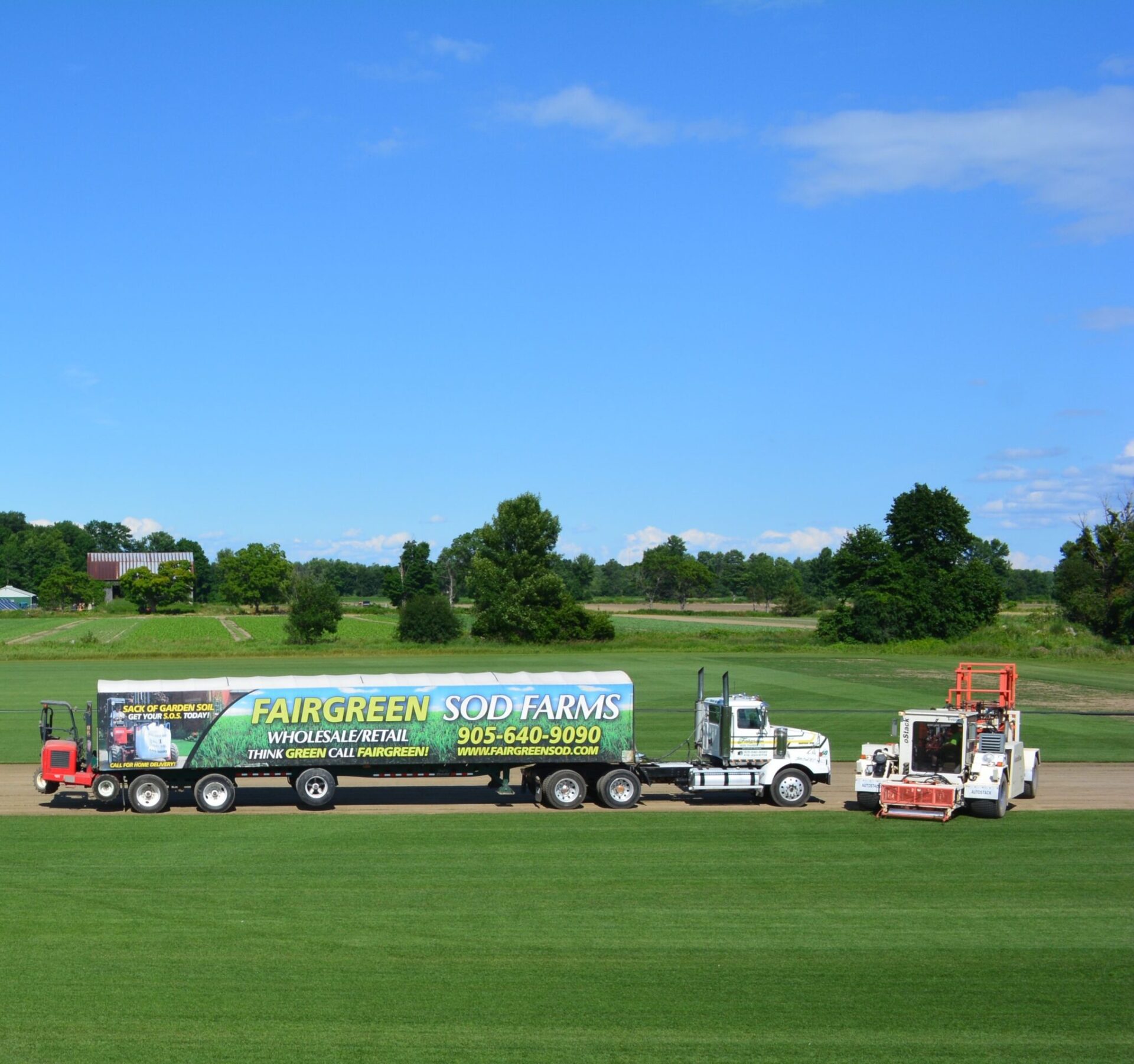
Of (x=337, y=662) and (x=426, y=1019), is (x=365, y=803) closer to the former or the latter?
(x=426, y=1019)

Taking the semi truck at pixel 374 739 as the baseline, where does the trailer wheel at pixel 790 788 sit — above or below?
below

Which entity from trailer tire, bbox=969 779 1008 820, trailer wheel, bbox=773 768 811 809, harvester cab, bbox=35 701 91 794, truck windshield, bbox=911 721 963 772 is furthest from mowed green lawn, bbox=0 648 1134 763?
trailer tire, bbox=969 779 1008 820

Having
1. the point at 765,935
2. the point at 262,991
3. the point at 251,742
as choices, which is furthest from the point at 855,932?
the point at 251,742

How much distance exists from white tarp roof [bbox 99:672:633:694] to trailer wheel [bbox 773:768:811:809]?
5.35m

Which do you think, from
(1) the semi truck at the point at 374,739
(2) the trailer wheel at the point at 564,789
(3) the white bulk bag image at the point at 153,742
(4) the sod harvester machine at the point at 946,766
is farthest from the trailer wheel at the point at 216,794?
(4) the sod harvester machine at the point at 946,766

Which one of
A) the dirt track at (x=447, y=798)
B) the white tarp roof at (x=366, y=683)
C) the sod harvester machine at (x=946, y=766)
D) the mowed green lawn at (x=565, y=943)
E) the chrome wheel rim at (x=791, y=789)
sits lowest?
the dirt track at (x=447, y=798)

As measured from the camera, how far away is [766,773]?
3438 cm

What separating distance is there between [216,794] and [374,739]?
188 inches

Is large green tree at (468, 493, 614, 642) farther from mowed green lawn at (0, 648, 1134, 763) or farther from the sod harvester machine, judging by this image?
the sod harvester machine

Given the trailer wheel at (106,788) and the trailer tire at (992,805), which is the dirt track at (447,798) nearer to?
the trailer wheel at (106,788)

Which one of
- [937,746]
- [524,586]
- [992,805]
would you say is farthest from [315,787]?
[524,586]

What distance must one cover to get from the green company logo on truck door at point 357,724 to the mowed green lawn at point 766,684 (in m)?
13.6

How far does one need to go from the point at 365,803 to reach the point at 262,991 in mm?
17769

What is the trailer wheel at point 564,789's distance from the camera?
33.7 metres
